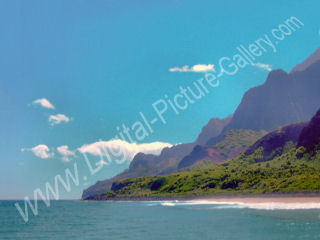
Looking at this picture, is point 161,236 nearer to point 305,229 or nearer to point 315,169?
point 305,229

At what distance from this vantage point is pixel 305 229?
4659cm

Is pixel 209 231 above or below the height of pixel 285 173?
above

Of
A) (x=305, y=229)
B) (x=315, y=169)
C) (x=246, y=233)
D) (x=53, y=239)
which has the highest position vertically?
(x=53, y=239)

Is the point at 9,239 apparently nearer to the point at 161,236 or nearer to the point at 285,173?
the point at 161,236

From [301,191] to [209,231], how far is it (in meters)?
107

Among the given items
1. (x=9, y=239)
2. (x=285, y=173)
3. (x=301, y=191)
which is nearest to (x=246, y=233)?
(x=9, y=239)

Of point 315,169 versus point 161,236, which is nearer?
point 161,236

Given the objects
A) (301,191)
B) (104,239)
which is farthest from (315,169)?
(104,239)

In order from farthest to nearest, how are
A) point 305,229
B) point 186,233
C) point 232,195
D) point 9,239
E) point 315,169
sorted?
point 232,195, point 315,169, point 9,239, point 186,233, point 305,229

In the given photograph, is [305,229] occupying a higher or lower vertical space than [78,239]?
lower

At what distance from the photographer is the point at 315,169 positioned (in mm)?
180500

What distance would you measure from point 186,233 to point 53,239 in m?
24.2

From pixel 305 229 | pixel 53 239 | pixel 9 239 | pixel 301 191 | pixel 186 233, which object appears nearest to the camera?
pixel 305 229

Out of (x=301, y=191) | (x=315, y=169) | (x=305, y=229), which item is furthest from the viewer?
(x=315, y=169)
